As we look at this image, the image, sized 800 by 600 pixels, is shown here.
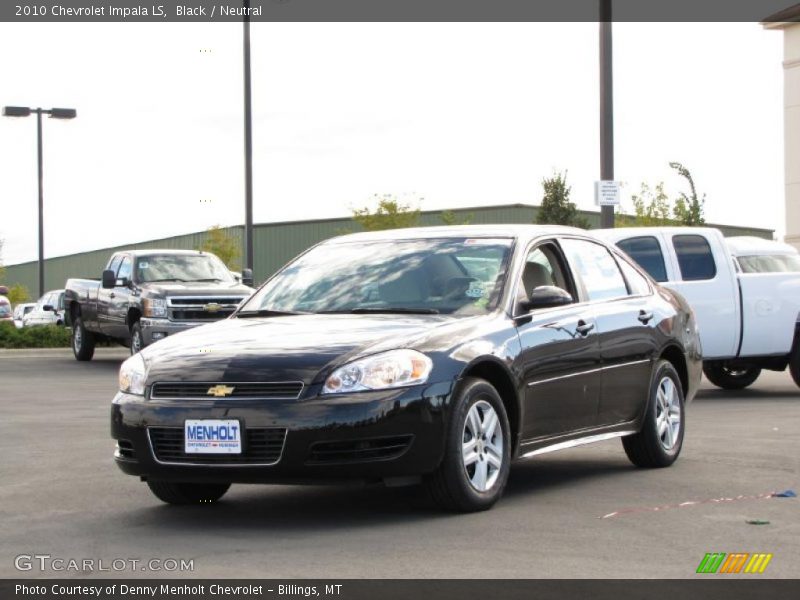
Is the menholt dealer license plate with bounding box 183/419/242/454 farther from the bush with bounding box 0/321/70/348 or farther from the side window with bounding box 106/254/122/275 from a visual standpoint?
the bush with bounding box 0/321/70/348

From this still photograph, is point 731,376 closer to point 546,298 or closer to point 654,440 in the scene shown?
point 654,440

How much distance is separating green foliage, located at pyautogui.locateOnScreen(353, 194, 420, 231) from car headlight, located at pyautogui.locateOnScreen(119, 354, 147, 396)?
48.3 metres

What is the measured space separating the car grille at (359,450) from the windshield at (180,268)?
677 inches

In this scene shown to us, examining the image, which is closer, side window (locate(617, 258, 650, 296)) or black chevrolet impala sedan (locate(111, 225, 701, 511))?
black chevrolet impala sedan (locate(111, 225, 701, 511))

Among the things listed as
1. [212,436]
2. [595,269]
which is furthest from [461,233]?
[212,436]

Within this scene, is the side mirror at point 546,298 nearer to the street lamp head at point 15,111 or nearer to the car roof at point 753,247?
the car roof at point 753,247

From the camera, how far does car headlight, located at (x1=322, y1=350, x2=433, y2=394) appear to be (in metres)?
7.66

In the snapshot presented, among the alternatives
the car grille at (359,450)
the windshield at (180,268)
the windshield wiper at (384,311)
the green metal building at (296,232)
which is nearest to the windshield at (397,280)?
the windshield wiper at (384,311)

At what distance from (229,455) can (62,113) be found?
34.7 meters

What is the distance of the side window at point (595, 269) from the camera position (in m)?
9.94

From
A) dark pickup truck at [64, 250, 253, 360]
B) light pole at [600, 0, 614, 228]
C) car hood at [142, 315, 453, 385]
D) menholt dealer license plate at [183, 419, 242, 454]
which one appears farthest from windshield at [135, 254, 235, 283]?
menholt dealer license plate at [183, 419, 242, 454]

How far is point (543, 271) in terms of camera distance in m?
9.53

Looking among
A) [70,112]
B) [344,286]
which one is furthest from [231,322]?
[70,112]

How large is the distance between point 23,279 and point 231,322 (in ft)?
309
